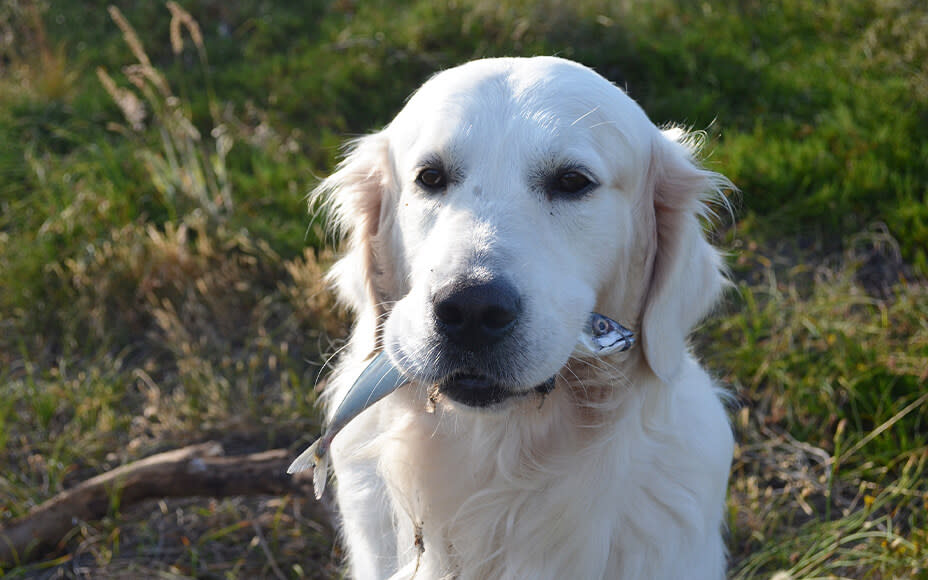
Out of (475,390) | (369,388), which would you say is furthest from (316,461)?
(475,390)

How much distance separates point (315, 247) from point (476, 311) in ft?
9.27

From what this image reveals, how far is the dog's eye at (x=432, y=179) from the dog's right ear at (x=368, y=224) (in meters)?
0.22

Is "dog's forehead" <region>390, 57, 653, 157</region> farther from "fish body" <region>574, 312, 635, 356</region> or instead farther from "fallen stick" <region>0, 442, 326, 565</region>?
"fallen stick" <region>0, 442, 326, 565</region>

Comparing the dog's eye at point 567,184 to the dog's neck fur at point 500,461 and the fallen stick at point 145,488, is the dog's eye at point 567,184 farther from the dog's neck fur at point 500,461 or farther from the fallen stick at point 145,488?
the fallen stick at point 145,488

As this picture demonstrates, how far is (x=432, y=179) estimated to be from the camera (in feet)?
7.33

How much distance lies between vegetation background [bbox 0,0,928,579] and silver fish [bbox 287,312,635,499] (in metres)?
1.17

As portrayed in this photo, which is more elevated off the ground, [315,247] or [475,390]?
[475,390]

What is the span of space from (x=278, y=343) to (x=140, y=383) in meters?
0.67

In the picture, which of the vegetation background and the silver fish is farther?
the vegetation background

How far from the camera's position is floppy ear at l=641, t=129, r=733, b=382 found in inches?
90.4

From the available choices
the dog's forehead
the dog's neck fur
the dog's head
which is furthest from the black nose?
the dog's forehead

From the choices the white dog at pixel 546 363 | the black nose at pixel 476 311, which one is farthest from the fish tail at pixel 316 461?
the black nose at pixel 476 311

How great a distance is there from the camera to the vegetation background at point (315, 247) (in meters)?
3.16

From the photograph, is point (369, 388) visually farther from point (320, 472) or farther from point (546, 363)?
point (546, 363)
